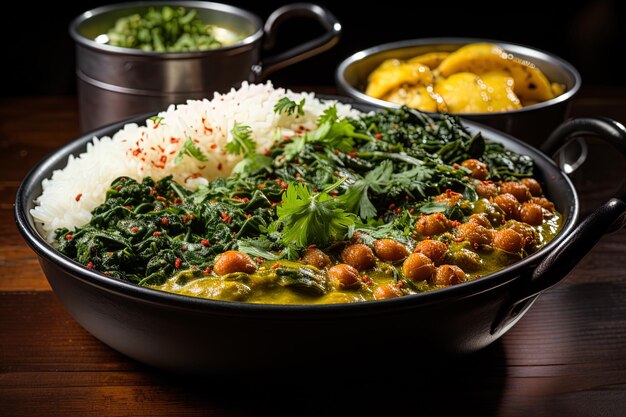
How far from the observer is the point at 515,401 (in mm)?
2531

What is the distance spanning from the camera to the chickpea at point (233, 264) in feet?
8.08

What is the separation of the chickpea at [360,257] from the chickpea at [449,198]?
1.71ft

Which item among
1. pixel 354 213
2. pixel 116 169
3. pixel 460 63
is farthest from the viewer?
pixel 460 63

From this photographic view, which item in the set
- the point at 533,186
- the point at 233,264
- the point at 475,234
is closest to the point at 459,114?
the point at 533,186

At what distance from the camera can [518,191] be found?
3107 mm

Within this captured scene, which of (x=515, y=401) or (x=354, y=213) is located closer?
(x=515, y=401)

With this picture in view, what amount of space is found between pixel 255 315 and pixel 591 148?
3.22 meters

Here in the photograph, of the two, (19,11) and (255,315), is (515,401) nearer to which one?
(255,315)

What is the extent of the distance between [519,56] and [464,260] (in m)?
2.56

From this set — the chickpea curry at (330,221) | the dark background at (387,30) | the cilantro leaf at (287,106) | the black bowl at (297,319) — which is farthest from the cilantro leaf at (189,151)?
the dark background at (387,30)

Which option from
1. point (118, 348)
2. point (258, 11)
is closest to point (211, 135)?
point (118, 348)

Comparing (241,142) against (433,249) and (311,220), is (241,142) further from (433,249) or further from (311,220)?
(433,249)

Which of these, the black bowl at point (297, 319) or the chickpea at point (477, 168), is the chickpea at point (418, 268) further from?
the chickpea at point (477, 168)

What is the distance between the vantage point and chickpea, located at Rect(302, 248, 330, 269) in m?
2.54
